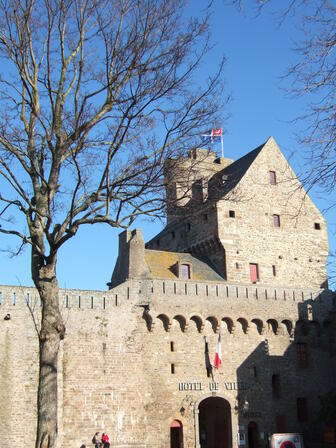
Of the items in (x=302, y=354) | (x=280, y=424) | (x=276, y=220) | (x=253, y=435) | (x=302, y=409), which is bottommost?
(x=253, y=435)

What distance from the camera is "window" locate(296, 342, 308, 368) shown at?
32688mm

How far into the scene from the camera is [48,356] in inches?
480

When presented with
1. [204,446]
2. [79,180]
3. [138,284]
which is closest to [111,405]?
[138,284]

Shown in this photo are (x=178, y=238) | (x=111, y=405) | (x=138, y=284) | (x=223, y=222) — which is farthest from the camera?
(x=178, y=238)

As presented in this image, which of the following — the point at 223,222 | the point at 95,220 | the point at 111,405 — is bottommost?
the point at 111,405

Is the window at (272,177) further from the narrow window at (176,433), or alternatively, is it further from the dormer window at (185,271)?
the narrow window at (176,433)

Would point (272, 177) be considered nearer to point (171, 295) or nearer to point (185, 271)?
point (185, 271)

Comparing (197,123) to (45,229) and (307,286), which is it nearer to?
(45,229)

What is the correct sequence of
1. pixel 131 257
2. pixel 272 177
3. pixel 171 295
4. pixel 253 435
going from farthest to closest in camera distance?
pixel 272 177
pixel 131 257
pixel 253 435
pixel 171 295

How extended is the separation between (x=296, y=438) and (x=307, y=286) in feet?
40.8

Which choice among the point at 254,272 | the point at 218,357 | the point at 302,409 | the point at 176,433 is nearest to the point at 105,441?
the point at 176,433

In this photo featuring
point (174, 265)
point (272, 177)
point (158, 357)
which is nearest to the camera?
point (158, 357)

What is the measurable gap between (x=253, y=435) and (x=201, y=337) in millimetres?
5433

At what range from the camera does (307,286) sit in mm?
35750
